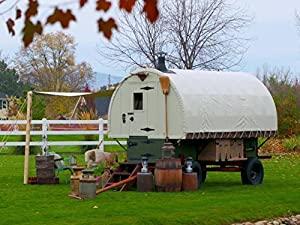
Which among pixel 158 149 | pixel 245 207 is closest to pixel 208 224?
pixel 245 207

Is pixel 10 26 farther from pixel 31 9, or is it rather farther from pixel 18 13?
pixel 31 9

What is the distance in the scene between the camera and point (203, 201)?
13.3 metres

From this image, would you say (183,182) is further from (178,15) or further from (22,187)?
(178,15)

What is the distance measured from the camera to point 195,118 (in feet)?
50.8

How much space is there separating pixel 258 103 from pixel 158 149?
2956 millimetres

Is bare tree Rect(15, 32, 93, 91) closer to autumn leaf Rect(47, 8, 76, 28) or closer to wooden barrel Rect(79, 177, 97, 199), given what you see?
wooden barrel Rect(79, 177, 97, 199)

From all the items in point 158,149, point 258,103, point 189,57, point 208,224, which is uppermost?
point 189,57

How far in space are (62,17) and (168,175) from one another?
11265mm

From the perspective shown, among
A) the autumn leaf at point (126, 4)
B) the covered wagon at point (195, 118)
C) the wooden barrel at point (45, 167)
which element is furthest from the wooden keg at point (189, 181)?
the autumn leaf at point (126, 4)

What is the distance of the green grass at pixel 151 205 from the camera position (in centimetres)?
1110

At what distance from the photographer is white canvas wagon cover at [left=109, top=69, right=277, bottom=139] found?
15.4m

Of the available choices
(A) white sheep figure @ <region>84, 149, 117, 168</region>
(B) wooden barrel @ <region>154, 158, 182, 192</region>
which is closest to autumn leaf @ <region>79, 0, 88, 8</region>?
(B) wooden barrel @ <region>154, 158, 182, 192</region>

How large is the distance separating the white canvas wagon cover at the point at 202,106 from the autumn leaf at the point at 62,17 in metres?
11.8

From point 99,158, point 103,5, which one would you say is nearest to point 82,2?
point 103,5
